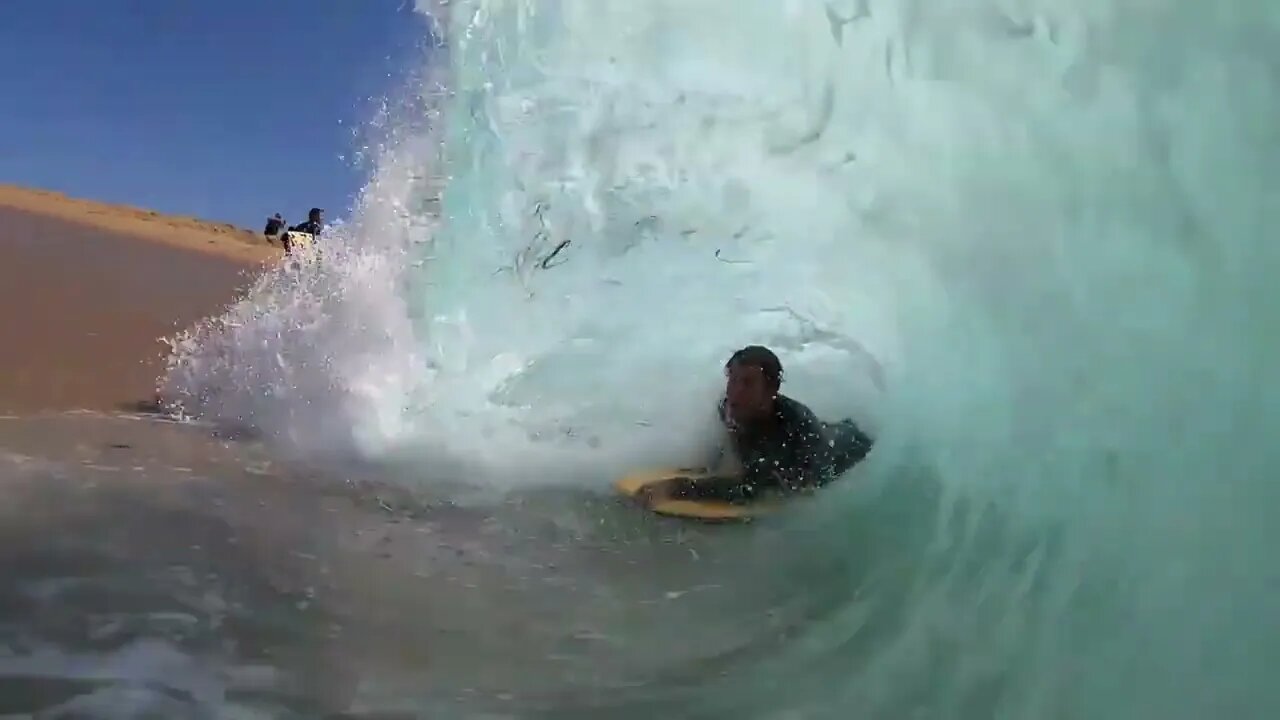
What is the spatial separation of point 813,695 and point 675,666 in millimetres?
315

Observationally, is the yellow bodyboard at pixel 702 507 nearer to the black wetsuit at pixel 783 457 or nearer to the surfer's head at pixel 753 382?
the black wetsuit at pixel 783 457

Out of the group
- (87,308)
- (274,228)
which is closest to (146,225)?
(274,228)

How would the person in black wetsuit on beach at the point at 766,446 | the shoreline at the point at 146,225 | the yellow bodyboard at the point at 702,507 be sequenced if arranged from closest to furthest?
1. the yellow bodyboard at the point at 702,507
2. the person in black wetsuit on beach at the point at 766,446
3. the shoreline at the point at 146,225

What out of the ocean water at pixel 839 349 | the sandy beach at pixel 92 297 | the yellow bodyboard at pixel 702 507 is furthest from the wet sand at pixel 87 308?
the yellow bodyboard at pixel 702 507

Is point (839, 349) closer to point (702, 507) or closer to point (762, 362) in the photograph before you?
point (762, 362)

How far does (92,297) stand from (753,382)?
6.96 m

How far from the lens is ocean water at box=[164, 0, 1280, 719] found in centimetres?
235

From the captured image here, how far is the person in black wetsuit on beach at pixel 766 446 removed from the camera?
4.09 metres

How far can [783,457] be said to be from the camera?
417 cm

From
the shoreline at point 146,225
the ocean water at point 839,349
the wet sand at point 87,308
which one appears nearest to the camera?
the ocean water at point 839,349

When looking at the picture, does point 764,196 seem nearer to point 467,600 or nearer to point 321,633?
point 467,600

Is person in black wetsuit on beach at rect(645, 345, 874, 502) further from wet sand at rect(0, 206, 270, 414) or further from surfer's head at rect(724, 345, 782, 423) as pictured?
wet sand at rect(0, 206, 270, 414)

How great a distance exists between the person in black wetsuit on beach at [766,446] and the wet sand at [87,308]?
10.4 feet

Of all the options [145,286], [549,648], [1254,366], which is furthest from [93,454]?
[145,286]
